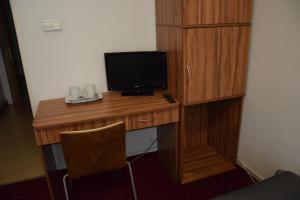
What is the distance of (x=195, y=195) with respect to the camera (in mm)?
1948

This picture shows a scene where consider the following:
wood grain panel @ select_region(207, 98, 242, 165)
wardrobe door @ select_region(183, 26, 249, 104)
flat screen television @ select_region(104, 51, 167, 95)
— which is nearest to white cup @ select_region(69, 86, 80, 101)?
flat screen television @ select_region(104, 51, 167, 95)

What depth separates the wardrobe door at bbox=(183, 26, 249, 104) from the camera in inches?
65.9

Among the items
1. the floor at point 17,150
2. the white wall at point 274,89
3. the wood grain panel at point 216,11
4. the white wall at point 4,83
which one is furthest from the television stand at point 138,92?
the white wall at point 4,83

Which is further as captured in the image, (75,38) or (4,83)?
(4,83)

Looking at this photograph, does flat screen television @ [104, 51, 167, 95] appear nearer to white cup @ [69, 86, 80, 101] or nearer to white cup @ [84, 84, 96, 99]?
white cup @ [84, 84, 96, 99]

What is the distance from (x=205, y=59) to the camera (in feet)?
5.71

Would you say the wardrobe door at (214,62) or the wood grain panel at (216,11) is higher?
the wood grain panel at (216,11)

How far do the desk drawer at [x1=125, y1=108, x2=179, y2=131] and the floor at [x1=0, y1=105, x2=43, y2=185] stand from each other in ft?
3.96

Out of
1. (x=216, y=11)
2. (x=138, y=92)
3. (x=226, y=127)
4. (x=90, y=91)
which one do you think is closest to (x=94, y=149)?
(x=90, y=91)

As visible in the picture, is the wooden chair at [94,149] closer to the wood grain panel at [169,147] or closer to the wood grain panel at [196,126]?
the wood grain panel at [169,147]

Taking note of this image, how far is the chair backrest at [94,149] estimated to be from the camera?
52.9 inches

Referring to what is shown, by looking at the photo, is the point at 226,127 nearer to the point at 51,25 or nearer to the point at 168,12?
the point at 168,12

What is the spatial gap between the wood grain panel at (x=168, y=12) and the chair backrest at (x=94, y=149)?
2.71 feet

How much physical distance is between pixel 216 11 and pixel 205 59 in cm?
34
